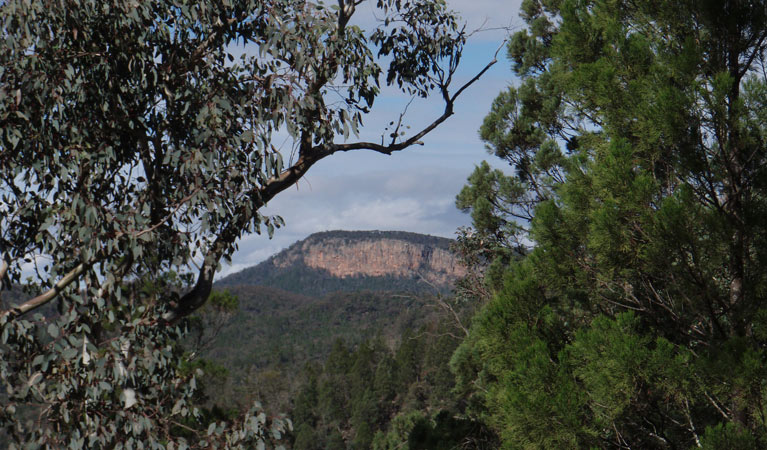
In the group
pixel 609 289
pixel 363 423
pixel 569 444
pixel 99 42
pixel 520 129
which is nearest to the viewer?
pixel 569 444

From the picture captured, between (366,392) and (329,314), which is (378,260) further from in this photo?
(366,392)

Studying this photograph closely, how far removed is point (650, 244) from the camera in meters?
3.78

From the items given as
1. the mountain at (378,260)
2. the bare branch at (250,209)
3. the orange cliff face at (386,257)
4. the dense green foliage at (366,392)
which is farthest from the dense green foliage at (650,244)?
the mountain at (378,260)

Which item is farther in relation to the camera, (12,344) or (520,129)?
(520,129)

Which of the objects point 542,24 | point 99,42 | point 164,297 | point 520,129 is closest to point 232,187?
point 164,297

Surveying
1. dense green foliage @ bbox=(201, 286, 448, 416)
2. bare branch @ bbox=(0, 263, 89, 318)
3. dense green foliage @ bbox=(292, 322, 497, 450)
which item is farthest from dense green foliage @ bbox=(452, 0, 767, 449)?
dense green foliage @ bbox=(201, 286, 448, 416)

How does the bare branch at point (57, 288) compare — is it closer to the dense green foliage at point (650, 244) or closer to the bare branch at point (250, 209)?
the bare branch at point (250, 209)

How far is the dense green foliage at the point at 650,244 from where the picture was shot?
358 cm

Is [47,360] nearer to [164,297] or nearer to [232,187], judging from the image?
[164,297]

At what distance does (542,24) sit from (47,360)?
27.4 feet

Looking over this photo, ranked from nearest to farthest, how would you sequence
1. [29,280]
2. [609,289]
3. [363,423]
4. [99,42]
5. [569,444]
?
[569,444] < [99,42] < [609,289] < [29,280] < [363,423]

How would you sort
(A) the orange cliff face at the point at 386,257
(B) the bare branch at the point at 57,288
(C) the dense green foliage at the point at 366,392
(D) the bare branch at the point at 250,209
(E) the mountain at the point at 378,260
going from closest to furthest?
(B) the bare branch at the point at 57,288 → (D) the bare branch at the point at 250,209 → (C) the dense green foliage at the point at 366,392 → (A) the orange cliff face at the point at 386,257 → (E) the mountain at the point at 378,260

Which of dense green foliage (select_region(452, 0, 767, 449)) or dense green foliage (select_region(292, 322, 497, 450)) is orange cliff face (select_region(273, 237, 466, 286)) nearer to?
dense green foliage (select_region(292, 322, 497, 450))

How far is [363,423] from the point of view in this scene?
1458 inches
